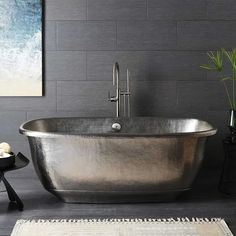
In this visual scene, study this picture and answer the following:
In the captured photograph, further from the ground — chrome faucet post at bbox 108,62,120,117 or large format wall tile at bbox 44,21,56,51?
large format wall tile at bbox 44,21,56,51

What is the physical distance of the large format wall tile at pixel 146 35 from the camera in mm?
3520

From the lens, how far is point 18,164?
288 cm

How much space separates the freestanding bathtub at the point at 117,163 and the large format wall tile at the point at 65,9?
1.09 meters

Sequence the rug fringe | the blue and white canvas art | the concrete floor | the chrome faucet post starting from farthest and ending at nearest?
the blue and white canvas art, the chrome faucet post, the concrete floor, the rug fringe

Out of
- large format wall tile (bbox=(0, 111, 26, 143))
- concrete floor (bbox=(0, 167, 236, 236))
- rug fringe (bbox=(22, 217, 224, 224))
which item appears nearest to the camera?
rug fringe (bbox=(22, 217, 224, 224))

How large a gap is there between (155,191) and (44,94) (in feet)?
4.30

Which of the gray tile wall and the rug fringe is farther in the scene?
the gray tile wall

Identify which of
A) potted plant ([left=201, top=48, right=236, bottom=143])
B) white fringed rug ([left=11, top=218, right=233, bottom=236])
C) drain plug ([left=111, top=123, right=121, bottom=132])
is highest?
potted plant ([left=201, top=48, right=236, bottom=143])

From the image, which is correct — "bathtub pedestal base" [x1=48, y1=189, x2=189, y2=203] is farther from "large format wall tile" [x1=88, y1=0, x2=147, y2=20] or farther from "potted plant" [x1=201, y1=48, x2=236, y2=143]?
"large format wall tile" [x1=88, y1=0, x2=147, y2=20]

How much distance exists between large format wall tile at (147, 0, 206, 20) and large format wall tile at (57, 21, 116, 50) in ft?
1.17

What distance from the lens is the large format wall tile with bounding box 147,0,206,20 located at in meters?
3.50

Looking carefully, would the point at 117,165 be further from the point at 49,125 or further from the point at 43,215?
the point at 49,125

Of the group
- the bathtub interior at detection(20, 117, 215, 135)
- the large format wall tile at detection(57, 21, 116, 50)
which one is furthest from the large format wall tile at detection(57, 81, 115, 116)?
the large format wall tile at detection(57, 21, 116, 50)

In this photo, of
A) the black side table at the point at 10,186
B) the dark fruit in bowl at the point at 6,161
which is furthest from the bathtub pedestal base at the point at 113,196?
the dark fruit in bowl at the point at 6,161
